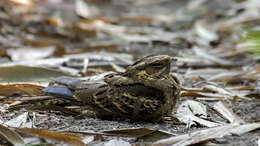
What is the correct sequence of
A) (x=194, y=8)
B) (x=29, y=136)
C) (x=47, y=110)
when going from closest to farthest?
(x=29, y=136) → (x=47, y=110) → (x=194, y=8)

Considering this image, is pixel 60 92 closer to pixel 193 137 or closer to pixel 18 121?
pixel 18 121

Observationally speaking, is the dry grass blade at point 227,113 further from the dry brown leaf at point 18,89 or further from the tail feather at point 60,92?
the dry brown leaf at point 18,89

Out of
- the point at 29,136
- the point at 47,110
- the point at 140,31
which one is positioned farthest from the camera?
the point at 140,31

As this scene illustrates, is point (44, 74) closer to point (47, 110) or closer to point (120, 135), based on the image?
point (47, 110)

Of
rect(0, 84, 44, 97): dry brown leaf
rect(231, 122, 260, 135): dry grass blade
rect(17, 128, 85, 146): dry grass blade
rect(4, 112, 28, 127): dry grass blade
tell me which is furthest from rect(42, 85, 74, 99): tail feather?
rect(231, 122, 260, 135): dry grass blade

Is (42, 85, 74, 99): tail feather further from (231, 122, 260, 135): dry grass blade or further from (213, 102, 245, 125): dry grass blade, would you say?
(231, 122, 260, 135): dry grass blade

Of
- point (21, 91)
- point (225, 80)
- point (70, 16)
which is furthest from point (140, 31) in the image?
point (21, 91)

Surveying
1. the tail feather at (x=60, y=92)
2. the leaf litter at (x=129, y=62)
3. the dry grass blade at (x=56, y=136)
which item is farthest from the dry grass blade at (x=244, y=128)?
the tail feather at (x=60, y=92)
